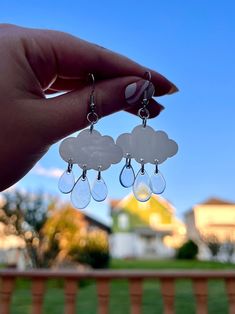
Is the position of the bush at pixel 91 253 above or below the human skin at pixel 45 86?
below

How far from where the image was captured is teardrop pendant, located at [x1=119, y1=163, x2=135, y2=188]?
17.9 inches

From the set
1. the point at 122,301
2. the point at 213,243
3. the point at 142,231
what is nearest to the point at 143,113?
the point at 122,301

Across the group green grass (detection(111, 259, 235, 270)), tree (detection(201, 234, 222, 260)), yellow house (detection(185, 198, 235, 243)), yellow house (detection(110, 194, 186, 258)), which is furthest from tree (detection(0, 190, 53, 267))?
yellow house (detection(110, 194, 186, 258))

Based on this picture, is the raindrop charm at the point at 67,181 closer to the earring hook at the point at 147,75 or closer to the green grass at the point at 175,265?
the earring hook at the point at 147,75

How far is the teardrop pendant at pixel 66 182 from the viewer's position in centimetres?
44

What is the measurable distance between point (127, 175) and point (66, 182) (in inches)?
2.7

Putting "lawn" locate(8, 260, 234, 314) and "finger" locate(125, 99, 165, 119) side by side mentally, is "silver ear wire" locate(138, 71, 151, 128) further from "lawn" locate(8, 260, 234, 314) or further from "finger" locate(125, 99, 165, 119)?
"lawn" locate(8, 260, 234, 314)

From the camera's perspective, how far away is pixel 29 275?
1.17 m

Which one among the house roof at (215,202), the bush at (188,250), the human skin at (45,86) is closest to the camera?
the human skin at (45,86)

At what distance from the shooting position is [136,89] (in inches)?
16.7

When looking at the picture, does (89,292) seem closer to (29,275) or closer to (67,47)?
(29,275)

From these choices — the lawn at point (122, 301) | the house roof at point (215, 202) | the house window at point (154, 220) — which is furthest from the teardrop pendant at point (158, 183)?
the house window at point (154, 220)

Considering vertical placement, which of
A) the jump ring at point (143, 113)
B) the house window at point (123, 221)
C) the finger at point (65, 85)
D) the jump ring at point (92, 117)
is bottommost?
the jump ring at point (92, 117)

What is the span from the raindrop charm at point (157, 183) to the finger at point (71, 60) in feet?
0.33
